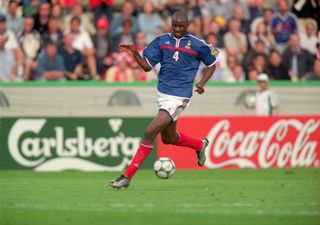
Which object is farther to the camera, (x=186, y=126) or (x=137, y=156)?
(x=186, y=126)

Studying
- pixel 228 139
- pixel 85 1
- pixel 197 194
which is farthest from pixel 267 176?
pixel 85 1

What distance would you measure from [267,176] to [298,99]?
505cm

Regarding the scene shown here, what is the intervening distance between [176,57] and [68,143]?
21.4 feet

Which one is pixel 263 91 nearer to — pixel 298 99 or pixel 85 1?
pixel 298 99

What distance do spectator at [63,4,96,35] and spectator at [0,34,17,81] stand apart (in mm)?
1864

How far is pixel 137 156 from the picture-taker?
13.8 metres

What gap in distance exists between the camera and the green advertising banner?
800 inches

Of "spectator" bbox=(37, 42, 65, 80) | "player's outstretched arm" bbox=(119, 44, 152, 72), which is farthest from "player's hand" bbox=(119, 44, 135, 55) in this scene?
"spectator" bbox=(37, 42, 65, 80)

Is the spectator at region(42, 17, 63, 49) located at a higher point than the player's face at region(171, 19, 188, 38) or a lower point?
lower

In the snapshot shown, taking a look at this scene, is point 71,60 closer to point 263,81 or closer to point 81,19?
point 81,19

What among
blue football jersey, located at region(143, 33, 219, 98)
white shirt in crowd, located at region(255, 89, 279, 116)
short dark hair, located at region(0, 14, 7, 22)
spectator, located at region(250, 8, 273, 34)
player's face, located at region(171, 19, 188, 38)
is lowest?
white shirt in crowd, located at region(255, 89, 279, 116)

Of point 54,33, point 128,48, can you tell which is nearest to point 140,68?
point 54,33

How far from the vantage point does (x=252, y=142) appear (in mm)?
20797

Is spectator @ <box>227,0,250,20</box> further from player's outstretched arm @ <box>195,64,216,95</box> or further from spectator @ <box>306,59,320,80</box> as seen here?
player's outstretched arm @ <box>195,64,216,95</box>
